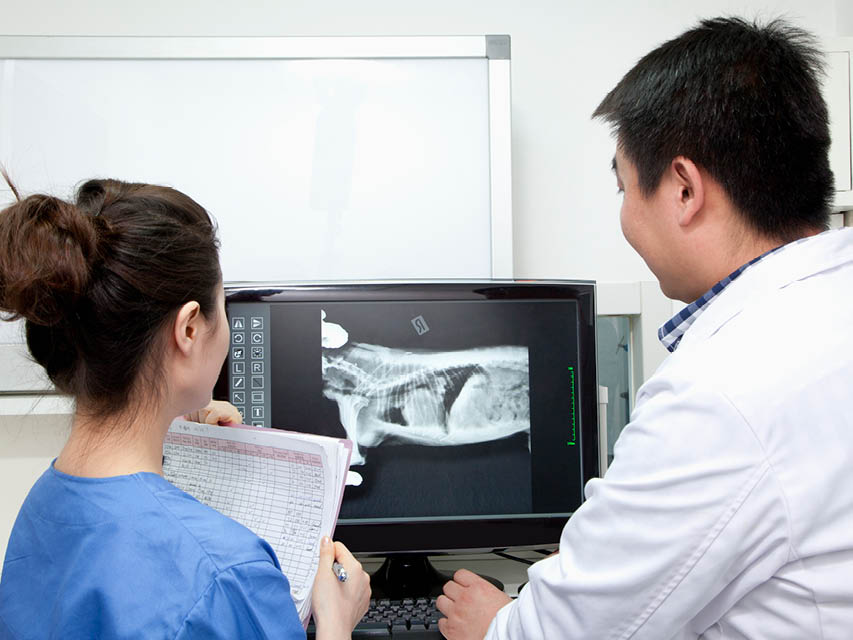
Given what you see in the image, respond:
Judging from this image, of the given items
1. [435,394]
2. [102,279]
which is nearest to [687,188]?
[435,394]

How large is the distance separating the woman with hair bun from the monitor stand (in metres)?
0.50

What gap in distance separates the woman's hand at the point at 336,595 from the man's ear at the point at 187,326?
0.31m

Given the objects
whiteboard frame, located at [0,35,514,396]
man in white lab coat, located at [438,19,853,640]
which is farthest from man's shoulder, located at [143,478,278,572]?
whiteboard frame, located at [0,35,514,396]

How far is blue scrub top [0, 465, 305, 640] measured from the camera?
66 cm

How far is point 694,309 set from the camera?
90cm

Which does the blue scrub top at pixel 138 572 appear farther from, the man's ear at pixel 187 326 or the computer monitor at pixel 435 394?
the computer monitor at pixel 435 394

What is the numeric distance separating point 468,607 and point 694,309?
514mm

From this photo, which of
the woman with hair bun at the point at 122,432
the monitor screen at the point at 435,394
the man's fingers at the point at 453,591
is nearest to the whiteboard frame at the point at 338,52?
the monitor screen at the point at 435,394

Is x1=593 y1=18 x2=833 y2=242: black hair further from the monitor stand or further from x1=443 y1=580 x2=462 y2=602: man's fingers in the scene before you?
the monitor stand

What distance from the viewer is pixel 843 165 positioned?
4.64ft

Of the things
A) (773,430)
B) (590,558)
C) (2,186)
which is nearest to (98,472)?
(590,558)

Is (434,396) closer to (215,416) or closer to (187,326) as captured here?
(215,416)

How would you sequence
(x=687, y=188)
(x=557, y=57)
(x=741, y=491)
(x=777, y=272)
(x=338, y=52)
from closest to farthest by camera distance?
(x=741, y=491), (x=777, y=272), (x=687, y=188), (x=338, y=52), (x=557, y=57)

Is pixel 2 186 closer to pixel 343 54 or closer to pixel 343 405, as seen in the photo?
pixel 343 54
